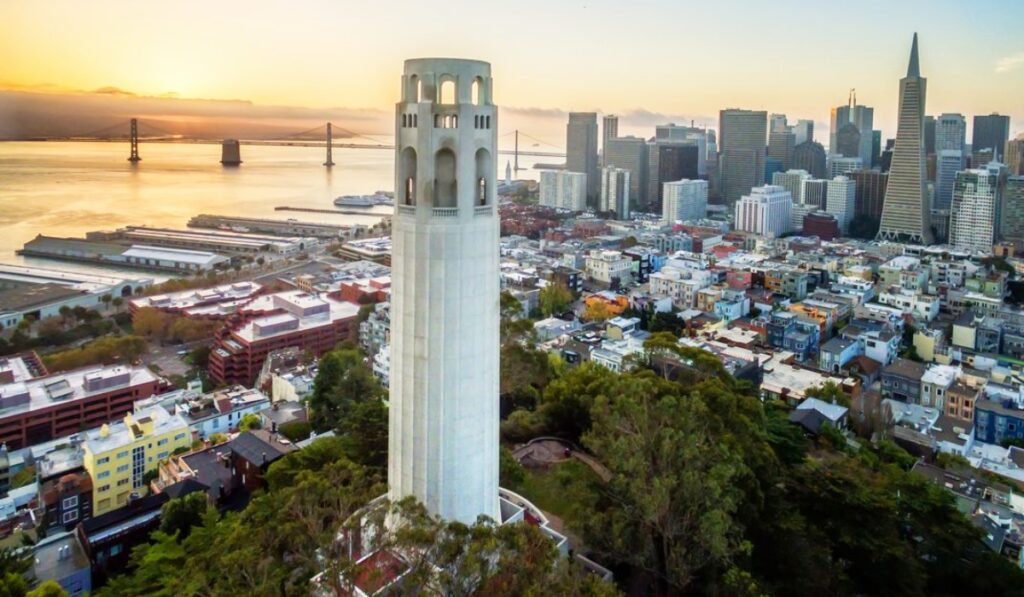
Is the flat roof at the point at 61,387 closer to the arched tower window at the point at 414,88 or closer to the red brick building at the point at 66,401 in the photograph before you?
the red brick building at the point at 66,401

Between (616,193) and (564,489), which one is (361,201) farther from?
(564,489)

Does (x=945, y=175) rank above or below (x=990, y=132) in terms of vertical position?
below

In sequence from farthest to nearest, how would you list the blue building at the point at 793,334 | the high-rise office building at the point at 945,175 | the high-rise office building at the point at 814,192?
the high-rise office building at the point at 814,192 → the high-rise office building at the point at 945,175 → the blue building at the point at 793,334

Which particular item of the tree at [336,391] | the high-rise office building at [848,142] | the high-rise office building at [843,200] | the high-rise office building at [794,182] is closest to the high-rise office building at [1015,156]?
the high-rise office building at [843,200]

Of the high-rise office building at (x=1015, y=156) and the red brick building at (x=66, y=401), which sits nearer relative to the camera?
the red brick building at (x=66, y=401)

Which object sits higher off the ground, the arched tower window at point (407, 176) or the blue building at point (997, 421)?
the arched tower window at point (407, 176)

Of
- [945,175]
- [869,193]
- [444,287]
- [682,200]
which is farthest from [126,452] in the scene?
[945,175]
